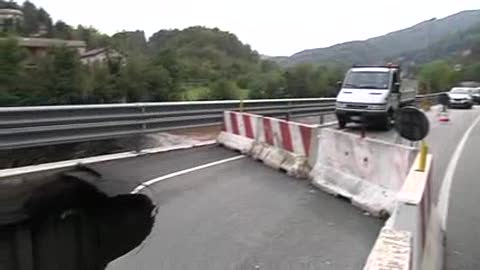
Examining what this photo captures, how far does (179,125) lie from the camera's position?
1264 centimetres

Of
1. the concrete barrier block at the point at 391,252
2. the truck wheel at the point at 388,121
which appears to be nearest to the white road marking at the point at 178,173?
the concrete barrier block at the point at 391,252

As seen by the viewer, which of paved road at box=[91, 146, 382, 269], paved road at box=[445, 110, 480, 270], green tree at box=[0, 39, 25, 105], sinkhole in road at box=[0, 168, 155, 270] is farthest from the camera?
green tree at box=[0, 39, 25, 105]

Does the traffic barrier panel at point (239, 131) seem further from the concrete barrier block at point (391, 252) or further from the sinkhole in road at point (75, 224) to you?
the concrete barrier block at point (391, 252)

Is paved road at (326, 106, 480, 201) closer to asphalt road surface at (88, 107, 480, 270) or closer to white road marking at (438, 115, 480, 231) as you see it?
white road marking at (438, 115, 480, 231)

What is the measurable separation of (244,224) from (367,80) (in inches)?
644

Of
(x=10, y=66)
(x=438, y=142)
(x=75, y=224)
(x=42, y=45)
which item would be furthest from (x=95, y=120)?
(x=42, y=45)

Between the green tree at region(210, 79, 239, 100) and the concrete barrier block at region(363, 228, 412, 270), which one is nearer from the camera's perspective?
the concrete barrier block at region(363, 228, 412, 270)

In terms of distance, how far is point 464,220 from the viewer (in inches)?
282

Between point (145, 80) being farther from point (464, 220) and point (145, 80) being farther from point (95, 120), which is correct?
point (464, 220)

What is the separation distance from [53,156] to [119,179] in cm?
184

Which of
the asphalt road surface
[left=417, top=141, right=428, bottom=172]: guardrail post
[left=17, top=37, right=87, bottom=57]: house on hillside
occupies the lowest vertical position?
the asphalt road surface

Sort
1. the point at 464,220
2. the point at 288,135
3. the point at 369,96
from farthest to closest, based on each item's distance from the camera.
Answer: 1. the point at 369,96
2. the point at 288,135
3. the point at 464,220

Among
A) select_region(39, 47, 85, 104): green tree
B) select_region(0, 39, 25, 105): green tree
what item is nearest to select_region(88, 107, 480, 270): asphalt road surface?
select_region(0, 39, 25, 105): green tree

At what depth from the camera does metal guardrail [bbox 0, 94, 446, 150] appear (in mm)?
8102
